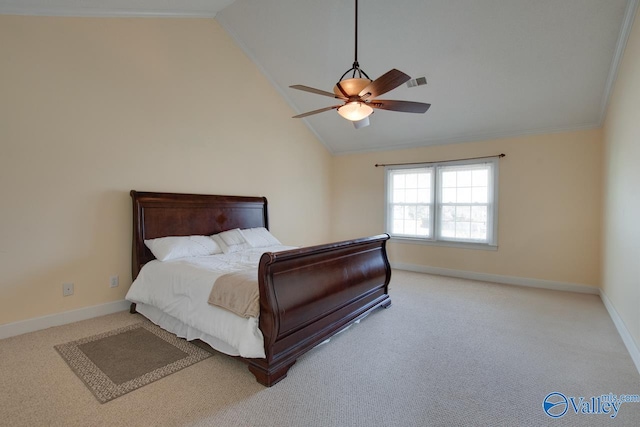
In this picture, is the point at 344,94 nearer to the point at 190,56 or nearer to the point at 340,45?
the point at 340,45

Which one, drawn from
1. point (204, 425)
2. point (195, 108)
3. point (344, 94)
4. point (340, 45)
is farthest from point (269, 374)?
point (340, 45)

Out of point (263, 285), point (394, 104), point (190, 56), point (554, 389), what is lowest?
point (554, 389)

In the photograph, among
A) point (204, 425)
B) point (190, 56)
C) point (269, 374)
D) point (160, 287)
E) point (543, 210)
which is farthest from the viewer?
point (543, 210)

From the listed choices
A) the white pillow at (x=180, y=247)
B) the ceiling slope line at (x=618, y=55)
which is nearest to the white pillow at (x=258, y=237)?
the white pillow at (x=180, y=247)

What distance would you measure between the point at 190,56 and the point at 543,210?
18.0 feet

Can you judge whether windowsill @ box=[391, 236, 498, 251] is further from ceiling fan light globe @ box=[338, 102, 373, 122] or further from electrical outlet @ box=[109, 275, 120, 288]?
electrical outlet @ box=[109, 275, 120, 288]

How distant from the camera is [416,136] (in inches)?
221

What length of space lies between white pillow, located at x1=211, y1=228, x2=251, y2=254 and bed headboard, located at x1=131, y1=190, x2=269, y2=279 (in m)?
0.22

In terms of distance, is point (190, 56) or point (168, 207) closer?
point (168, 207)

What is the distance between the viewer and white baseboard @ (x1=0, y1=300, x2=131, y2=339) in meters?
2.87

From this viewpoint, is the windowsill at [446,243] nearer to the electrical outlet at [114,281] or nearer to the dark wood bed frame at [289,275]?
the dark wood bed frame at [289,275]

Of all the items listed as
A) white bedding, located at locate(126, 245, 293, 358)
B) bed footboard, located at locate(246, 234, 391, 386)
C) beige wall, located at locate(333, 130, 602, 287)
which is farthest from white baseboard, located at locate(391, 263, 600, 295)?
white bedding, located at locate(126, 245, 293, 358)

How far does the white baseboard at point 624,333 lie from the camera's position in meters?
2.50

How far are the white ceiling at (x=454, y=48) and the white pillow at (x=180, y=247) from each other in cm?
245
